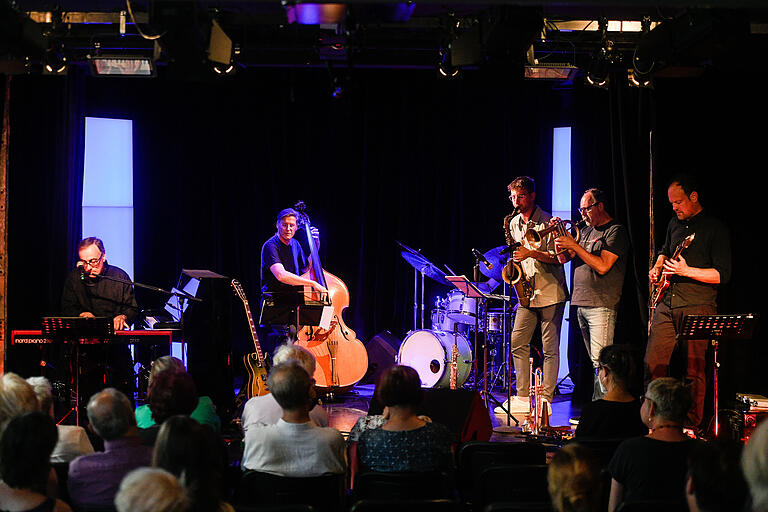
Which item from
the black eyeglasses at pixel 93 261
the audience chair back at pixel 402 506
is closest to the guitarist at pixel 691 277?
the audience chair back at pixel 402 506

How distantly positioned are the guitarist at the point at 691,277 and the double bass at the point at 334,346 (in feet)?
9.38

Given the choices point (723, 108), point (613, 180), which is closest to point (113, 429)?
point (613, 180)

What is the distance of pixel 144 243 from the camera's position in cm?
972

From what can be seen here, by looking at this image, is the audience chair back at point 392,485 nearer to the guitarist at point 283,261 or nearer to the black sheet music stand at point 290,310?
the black sheet music stand at point 290,310

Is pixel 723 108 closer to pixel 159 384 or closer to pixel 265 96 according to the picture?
pixel 265 96

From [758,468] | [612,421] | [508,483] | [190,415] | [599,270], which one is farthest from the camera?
[599,270]

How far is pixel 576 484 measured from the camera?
2646 millimetres

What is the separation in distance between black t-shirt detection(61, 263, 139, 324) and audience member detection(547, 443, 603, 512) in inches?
231

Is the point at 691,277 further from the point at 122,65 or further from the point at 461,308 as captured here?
the point at 122,65

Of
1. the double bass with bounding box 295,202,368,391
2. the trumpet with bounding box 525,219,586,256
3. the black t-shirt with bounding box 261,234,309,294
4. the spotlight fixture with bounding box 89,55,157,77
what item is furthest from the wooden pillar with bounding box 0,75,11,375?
the trumpet with bounding box 525,219,586,256

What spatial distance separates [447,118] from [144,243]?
3972 millimetres

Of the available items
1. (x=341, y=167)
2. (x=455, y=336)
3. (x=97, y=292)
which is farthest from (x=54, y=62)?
(x=455, y=336)

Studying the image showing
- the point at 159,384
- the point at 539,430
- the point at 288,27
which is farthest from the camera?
the point at 288,27

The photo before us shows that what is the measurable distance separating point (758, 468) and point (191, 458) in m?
1.84
